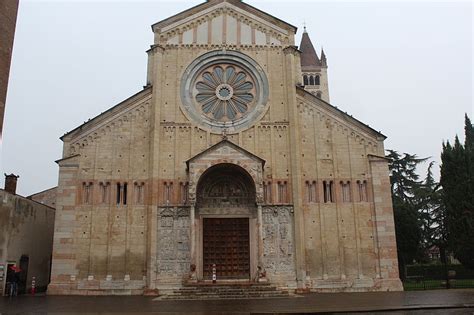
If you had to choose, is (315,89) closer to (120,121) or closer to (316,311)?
(120,121)

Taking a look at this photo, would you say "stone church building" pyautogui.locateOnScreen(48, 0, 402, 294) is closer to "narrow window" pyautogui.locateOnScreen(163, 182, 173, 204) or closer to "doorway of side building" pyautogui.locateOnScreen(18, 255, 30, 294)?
"narrow window" pyautogui.locateOnScreen(163, 182, 173, 204)

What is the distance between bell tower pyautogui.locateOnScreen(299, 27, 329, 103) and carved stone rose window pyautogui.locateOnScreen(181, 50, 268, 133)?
29874 millimetres

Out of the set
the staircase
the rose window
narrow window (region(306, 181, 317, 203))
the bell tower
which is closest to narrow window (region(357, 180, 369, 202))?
narrow window (region(306, 181, 317, 203))

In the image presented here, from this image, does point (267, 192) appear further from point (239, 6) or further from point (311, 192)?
point (239, 6)

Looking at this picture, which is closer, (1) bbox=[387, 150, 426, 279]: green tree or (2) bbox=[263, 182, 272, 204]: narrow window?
(2) bbox=[263, 182, 272, 204]: narrow window

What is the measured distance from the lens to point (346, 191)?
24.0 m

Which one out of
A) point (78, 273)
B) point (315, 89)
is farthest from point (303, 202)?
point (315, 89)

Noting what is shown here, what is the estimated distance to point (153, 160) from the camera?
23.9 m

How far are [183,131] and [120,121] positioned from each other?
375 cm

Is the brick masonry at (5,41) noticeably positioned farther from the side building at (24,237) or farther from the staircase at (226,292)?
the side building at (24,237)

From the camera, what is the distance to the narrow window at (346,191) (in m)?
23.9

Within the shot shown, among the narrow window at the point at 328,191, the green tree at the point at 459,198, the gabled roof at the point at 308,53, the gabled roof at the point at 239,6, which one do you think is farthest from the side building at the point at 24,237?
the gabled roof at the point at 308,53

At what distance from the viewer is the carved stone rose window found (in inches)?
997

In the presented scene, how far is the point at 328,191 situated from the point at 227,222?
6010mm
